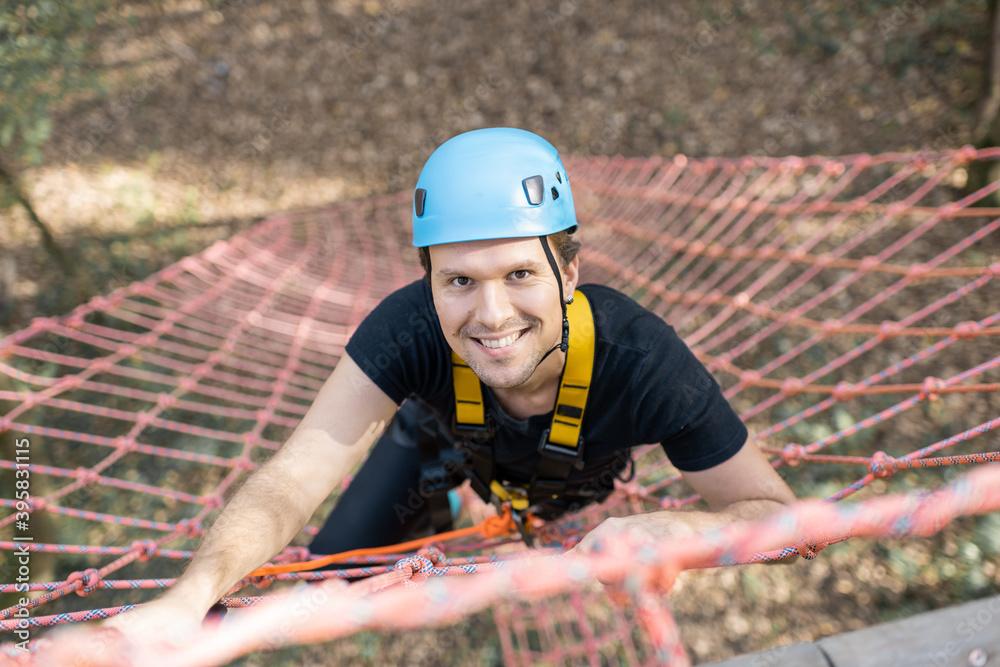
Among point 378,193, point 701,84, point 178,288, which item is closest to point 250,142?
point 378,193

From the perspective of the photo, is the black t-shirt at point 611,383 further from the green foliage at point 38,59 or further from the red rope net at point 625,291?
the green foliage at point 38,59

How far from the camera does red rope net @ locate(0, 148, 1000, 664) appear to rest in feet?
6.64

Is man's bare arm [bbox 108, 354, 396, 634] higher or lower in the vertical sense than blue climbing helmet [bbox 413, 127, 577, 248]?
lower

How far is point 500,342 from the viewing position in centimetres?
104

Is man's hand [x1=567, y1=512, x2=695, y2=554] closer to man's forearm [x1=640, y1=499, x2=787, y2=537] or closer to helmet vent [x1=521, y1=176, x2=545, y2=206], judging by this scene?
man's forearm [x1=640, y1=499, x2=787, y2=537]

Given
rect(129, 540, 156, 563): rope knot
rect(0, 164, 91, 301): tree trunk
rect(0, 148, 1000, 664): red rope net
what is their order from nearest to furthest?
rect(129, 540, 156, 563): rope knot → rect(0, 148, 1000, 664): red rope net → rect(0, 164, 91, 301): tree trunk

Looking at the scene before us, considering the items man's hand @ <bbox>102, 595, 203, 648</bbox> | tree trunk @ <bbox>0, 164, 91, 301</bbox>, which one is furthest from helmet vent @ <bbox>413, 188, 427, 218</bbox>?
tree trunk @ <bbox>0, 164, 91, 301</bbox>

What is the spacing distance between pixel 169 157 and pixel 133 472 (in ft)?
8.54

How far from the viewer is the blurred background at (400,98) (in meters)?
3.75

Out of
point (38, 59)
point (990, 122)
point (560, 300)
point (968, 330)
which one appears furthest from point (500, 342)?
point (990, 122)

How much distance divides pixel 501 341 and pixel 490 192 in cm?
25

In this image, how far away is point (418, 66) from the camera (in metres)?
4.95

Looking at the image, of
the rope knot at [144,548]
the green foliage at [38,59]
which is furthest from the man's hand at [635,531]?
the green foliage at [38,59]

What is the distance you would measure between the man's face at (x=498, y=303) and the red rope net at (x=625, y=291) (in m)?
0.60
